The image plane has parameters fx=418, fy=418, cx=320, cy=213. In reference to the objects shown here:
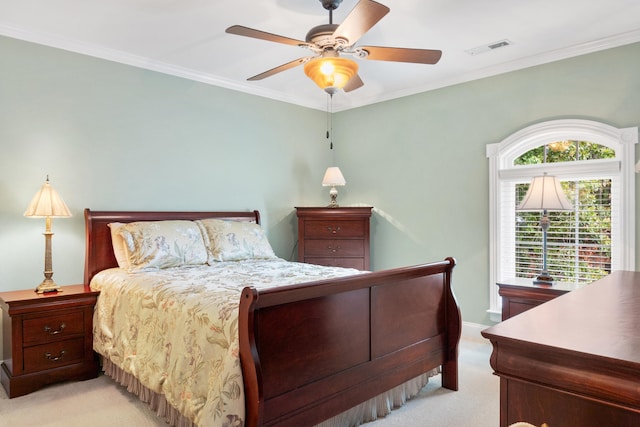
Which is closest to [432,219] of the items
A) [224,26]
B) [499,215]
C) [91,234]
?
[499,215]

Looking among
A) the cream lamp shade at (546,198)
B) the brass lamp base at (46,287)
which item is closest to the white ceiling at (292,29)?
the cream lamp shade at (546,198)

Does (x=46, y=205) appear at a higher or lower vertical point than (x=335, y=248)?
higher

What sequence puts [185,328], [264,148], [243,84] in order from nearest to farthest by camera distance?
[185,328] < [243,84] < [264,148]

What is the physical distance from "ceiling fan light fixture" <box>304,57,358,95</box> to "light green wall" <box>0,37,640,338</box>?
6.82 ft

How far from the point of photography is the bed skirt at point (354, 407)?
7.59ft

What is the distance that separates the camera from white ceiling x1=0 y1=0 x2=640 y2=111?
2.88 metres

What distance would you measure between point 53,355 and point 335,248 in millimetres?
2775

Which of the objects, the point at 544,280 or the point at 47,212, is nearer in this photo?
the point at 47,212

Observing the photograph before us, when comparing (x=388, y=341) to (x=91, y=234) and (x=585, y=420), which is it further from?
(x=91, y=234)

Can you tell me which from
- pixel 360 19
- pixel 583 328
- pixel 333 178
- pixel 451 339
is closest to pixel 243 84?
pixel 333 178

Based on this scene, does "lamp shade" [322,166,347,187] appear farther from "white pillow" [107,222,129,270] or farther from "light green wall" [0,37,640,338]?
"white pillow" [107,222,129,270]

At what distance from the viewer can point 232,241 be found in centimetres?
389

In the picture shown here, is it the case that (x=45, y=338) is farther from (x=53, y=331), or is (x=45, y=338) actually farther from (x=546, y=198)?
(x=546, y=198)

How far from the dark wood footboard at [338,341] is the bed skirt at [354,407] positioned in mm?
134
